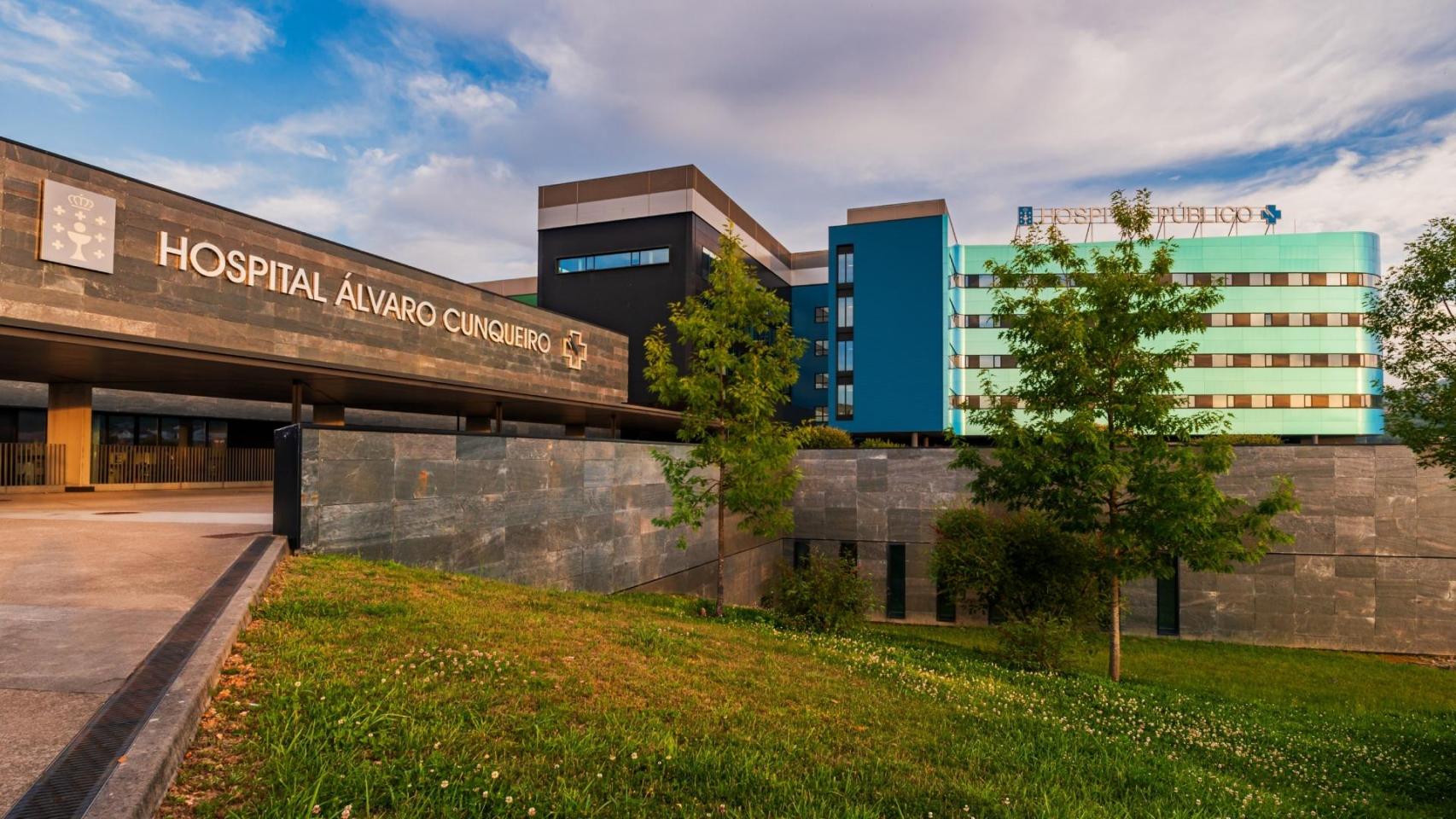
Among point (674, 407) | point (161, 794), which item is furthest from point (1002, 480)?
point (674, 407)

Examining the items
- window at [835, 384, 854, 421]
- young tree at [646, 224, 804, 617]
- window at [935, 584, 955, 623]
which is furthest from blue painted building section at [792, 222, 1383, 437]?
young tree at [646, 224, 804, 617]

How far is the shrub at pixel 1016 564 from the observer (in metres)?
16.9

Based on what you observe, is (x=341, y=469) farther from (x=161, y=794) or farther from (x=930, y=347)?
(x=930, y=347)

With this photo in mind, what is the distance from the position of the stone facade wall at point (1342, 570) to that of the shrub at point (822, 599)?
14.4 meters

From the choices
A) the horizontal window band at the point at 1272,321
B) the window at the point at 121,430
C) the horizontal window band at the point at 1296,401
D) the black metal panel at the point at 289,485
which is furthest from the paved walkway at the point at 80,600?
the horizontal window band at the point at 1296,401

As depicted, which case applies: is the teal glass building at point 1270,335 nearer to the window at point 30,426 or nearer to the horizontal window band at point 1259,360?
the horizontal window band at point 1259,360

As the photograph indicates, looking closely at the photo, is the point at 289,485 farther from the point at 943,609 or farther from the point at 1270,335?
the point at 1270,335

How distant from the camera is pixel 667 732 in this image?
555 centimetres

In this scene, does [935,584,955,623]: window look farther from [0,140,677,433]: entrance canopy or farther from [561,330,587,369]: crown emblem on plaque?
[561,330,587,369]: crown emblem on plaque

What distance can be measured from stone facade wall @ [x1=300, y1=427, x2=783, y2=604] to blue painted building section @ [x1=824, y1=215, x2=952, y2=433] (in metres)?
31.9

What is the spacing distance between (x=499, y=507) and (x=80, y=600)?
22.8 feet

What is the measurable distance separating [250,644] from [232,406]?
91.3ft

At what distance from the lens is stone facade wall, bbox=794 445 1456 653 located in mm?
23203

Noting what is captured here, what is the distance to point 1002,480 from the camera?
15.0 m
